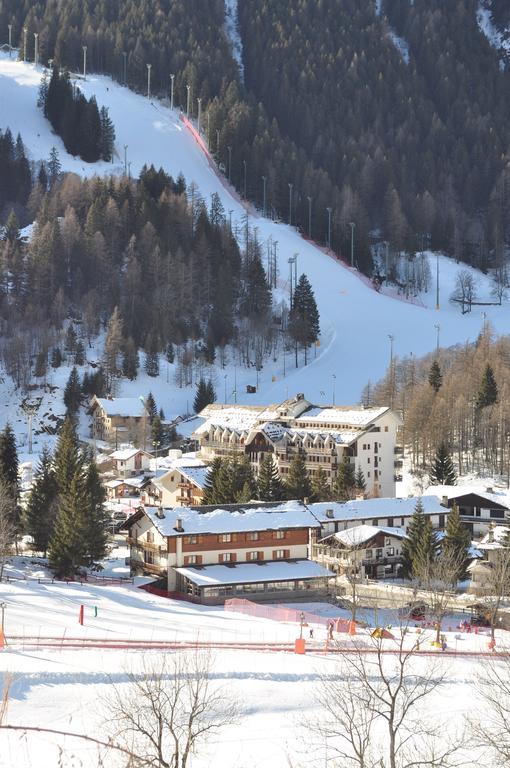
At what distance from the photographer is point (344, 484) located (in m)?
72.5

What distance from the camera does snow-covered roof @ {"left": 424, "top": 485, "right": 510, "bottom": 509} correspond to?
219 feet

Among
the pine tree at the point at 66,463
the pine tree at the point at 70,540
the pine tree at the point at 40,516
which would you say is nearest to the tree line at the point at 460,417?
the pine tree at the point at 66,463

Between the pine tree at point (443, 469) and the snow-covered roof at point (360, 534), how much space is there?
52.2 ft

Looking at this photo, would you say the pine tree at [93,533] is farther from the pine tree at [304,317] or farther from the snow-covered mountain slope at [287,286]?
the pine tree at [304,317]

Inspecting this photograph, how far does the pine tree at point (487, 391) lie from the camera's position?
84062 mm

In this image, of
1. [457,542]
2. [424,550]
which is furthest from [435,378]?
[424,550]

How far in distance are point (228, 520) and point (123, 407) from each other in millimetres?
43300

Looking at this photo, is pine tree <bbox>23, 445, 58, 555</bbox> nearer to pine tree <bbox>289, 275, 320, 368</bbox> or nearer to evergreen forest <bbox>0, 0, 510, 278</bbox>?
pine tree <bbox>289, 275, 320, 368</bbox>

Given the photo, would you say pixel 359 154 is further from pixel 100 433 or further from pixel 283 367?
pixel 100 433

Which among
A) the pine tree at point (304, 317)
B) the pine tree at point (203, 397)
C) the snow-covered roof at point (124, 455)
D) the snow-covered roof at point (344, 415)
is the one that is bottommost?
the snow-covered roof at point (124, 455)

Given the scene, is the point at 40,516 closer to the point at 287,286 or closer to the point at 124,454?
the point at 124,454

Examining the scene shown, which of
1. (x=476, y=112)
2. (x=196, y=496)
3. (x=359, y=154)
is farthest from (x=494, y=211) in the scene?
(x=196, y=496)

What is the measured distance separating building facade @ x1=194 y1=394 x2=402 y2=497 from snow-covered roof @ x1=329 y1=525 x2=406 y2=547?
1720 cm

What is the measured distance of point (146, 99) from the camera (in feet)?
578
